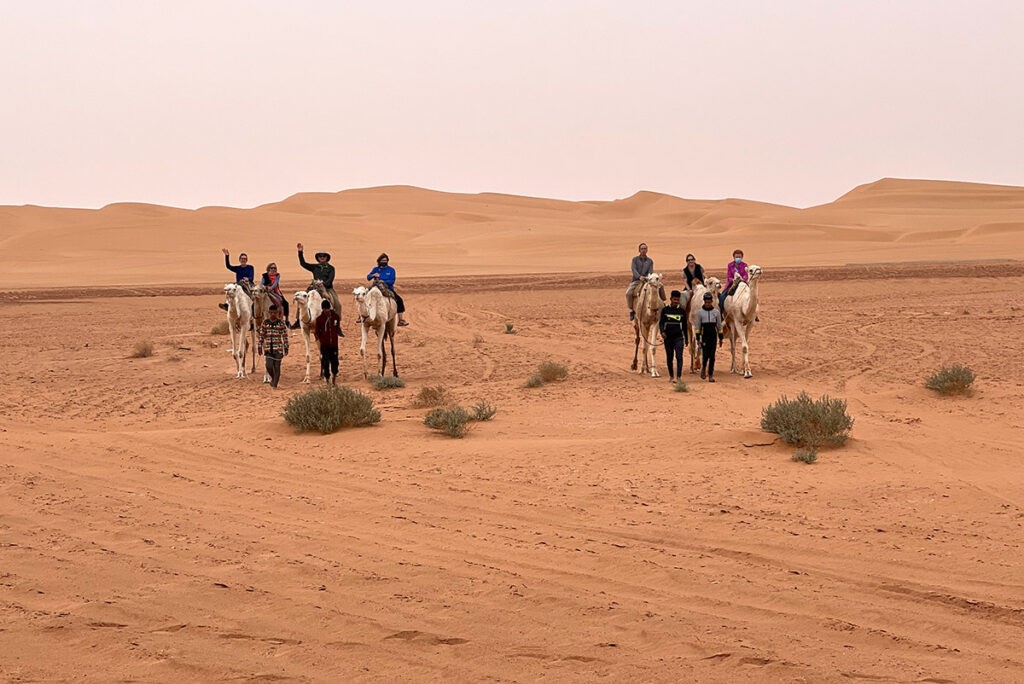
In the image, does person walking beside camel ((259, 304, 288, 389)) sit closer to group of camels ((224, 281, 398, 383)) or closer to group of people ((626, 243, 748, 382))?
group of camels ((224, 281, 398, 383))

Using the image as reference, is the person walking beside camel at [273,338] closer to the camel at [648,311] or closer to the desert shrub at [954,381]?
the camel at [648,311]

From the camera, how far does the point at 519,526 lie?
8.97 m

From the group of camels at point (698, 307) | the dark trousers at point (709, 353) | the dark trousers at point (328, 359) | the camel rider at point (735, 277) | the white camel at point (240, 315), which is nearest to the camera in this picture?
the dark trousers at point (709, 353)

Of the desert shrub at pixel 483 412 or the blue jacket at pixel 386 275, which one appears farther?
the blue jacket at pixel 386 275

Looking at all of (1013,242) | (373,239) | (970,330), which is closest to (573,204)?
(373,239)

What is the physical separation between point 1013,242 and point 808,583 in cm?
7966

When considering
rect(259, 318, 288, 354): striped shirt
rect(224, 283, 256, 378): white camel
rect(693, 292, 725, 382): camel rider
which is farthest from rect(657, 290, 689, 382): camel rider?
rect(224, 283, 256, 378): white camel

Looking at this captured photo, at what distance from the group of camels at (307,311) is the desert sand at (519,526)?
2.50ft

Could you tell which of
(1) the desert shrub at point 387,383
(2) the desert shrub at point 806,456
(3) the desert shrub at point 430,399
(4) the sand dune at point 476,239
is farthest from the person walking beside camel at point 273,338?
(4) the sand dune at point 476,239

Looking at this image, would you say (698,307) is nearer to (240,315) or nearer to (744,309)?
(744,309)

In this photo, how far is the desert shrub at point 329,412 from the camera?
1323 centimetres

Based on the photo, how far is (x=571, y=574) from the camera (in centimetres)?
772

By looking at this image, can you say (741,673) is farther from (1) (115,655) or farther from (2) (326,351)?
(2) (326,351)

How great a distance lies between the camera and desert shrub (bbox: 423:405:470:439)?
12773 millimetres
